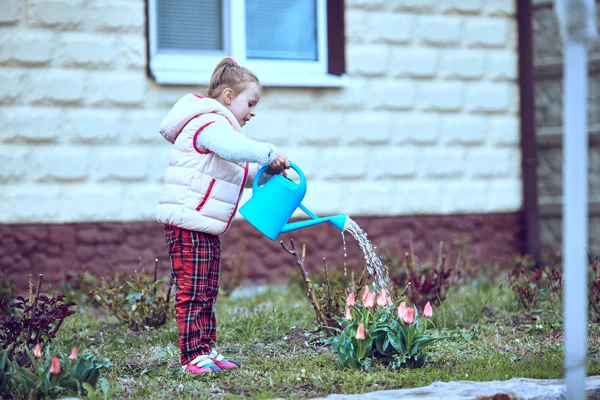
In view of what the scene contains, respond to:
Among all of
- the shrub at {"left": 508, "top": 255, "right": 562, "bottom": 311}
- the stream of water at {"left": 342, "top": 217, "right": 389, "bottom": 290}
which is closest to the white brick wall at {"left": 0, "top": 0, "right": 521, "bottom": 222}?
the shrub at {"left": 508, "top": 255, "right": 562, "bottom": 311}

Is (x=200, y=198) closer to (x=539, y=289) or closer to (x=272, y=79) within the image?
(x=539, y=289)

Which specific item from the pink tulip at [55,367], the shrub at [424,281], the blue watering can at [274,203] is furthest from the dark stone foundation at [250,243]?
the pink tulip at [55,367]

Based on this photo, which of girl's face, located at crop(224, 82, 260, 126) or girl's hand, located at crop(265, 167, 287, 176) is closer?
girl's hand, located at crop(265, 167, 287, 176)

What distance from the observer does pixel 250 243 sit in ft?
22.2

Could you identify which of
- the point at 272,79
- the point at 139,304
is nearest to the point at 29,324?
the point at 139,304

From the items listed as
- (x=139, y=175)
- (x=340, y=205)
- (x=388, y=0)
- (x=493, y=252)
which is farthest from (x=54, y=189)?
(x=493, y=252)

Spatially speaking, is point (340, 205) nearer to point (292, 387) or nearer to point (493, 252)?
point (493, 252)

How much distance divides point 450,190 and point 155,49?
109 inches

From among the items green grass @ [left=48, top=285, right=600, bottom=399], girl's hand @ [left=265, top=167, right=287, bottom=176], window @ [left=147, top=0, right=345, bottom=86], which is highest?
window @ [left=147, top=0, right=345, bottom=86]

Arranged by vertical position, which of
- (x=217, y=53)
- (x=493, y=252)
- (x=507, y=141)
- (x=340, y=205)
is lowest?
(x=493, y=252)

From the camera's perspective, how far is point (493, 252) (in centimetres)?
755

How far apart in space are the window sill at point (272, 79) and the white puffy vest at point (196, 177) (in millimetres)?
2646

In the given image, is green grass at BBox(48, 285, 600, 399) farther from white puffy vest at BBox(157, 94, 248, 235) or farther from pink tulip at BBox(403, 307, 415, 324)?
white puffy vest at BBox(157, 94, 248, 235)

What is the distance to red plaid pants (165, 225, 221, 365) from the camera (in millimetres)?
3793
